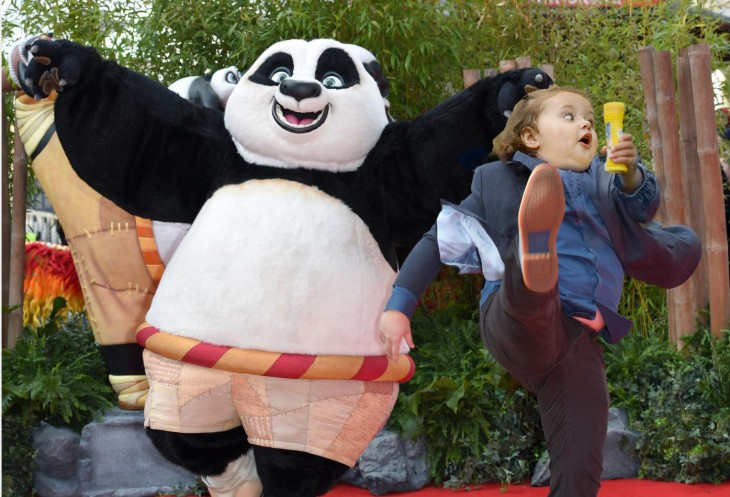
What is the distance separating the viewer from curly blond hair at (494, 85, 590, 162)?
7.23 feet

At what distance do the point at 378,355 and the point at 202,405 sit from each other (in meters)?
0.47

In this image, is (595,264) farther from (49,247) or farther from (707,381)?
(49,247)

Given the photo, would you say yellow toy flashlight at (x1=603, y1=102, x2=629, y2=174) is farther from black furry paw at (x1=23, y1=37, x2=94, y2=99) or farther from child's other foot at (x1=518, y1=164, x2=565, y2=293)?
black furry paw at (x1=23, y1=37, x2=94, y2=99)

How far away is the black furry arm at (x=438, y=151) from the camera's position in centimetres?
258

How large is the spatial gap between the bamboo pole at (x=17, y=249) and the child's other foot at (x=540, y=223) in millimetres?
2501

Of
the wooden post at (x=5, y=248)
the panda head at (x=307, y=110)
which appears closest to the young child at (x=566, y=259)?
the panda head at (x=307, y=110)

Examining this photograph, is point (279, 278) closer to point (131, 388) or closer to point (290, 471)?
point (290, 471)

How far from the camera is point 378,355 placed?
2.54m

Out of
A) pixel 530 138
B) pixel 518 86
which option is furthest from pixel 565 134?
pixel 518 86

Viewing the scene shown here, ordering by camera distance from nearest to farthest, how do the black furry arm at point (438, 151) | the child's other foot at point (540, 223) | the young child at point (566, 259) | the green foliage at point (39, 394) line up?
the child's other foot at point (540, 223), the young child at point (566, 259), the black furry arm at point (438, 151), the green foliage at point (39, 394)

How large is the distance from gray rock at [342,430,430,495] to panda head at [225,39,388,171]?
3.92ft

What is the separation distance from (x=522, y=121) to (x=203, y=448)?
3.87 feet

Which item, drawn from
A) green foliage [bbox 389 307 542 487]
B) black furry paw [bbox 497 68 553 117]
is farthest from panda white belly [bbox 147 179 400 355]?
green foliage [bbox 389 307 542 487]

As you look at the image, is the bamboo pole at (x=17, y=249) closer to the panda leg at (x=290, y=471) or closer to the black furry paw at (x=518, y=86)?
the panda leg at (x=290, y=471)
